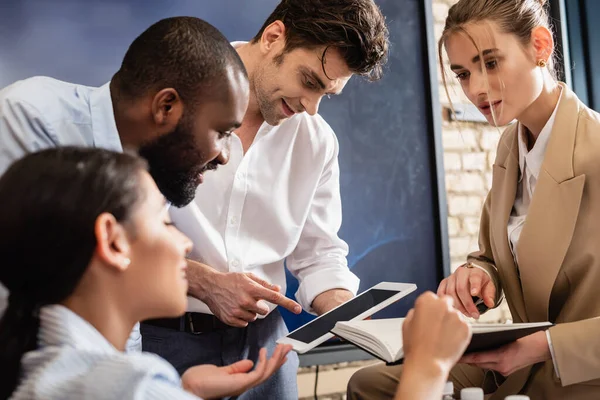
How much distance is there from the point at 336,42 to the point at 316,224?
56 centimetres

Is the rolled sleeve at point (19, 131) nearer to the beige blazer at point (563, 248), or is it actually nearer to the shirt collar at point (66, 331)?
the shirt collar at point (66, 331)

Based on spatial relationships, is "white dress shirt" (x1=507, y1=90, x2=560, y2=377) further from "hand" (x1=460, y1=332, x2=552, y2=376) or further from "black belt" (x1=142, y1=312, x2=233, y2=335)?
"black belt" (x1=142, y1=312, x2=233, y2=335)

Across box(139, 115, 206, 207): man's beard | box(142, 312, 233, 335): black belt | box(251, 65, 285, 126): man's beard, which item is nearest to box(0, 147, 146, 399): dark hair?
box(139, 115, 206, 207): man's beard

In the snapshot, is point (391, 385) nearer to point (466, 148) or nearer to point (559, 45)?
point (466, 148)

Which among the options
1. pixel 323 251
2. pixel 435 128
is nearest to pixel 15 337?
pixel 323 251

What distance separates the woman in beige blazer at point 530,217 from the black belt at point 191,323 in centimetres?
40

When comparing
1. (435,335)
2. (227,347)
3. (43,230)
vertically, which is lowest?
(227,347)

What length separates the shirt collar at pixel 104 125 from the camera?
1.35m

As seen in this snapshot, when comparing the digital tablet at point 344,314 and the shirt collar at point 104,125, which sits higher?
the shirt collar at point 104,125

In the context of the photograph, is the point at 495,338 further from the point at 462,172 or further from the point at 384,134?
the point at 462,172

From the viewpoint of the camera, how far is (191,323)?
1.73 metres

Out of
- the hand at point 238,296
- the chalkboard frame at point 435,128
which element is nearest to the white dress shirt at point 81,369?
the hand at point 238,296

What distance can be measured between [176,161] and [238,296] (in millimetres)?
384

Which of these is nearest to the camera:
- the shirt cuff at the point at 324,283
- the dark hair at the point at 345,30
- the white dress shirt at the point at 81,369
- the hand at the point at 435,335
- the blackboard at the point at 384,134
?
the white dress shirt at the point at 81,369
